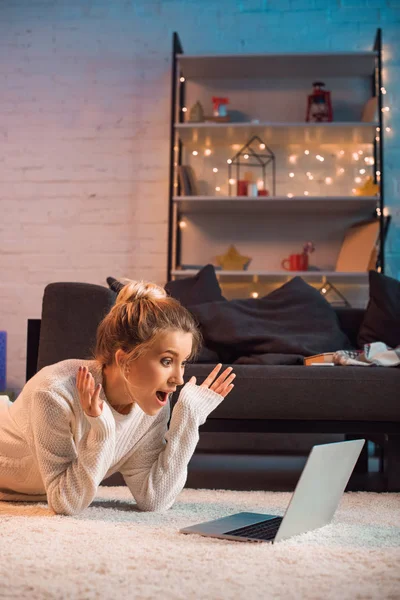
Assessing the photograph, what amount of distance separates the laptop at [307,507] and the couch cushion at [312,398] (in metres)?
0.82

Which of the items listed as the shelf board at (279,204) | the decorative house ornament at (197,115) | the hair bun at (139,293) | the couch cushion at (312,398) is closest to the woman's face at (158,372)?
the hair bun at (139,293)

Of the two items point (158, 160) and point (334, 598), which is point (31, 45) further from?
point (334, 598)

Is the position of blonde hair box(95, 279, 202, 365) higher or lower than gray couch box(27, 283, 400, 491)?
higher

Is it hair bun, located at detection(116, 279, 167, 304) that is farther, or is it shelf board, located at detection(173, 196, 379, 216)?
shelf board, located at detection(173, 196, 379, 216)

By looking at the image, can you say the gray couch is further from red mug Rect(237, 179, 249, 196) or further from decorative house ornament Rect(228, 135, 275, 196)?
decorative house ornament Rect(228, 135, 275, 196)

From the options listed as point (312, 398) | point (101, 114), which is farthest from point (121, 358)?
point (101, 114)

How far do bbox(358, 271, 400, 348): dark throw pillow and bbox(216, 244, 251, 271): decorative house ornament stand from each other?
4.64ft

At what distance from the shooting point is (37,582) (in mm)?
1106

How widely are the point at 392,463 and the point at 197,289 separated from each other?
1215mm

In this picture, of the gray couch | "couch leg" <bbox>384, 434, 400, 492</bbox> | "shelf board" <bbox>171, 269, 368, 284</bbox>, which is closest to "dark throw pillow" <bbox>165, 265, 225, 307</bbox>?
the gray couch

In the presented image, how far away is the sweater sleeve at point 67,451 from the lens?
5.55 ft

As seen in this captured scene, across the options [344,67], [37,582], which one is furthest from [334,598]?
[344,67]

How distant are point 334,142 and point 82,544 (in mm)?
3710

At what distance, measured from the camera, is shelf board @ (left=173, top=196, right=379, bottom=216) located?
436 centimetres
